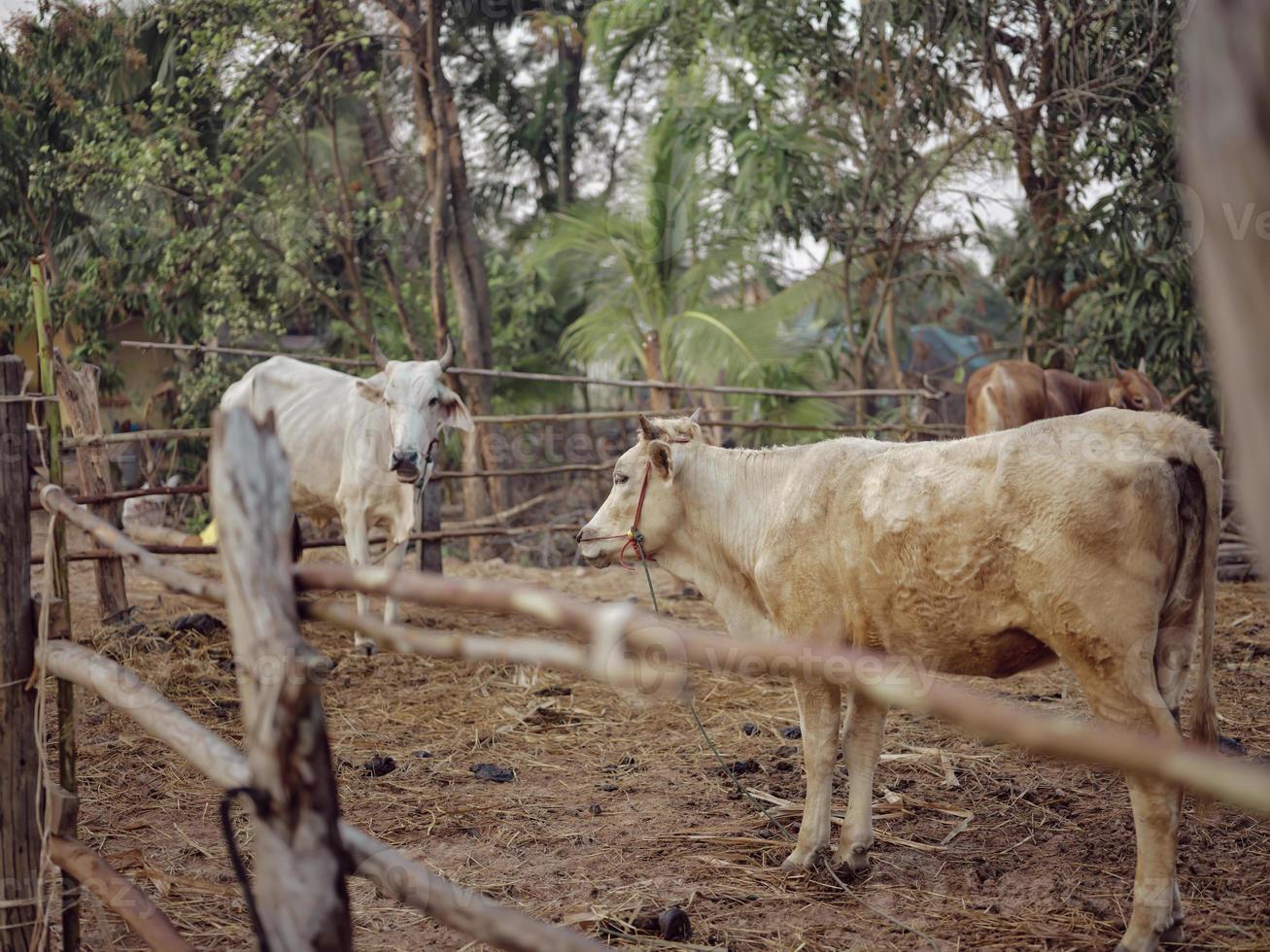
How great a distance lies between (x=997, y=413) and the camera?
7.89 m

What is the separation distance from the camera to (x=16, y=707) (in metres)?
2.70

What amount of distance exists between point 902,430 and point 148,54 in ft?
32.2

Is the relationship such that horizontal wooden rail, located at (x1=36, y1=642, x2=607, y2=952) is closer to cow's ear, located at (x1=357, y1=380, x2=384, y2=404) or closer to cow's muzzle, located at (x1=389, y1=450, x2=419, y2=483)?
cow's muzzle, located at (x1=389, y1=450, x2=419, y2=483)

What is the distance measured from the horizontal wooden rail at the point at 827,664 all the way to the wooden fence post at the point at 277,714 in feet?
0.31

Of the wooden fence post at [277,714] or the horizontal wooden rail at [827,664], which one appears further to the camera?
the wooden fence post at [277,714]

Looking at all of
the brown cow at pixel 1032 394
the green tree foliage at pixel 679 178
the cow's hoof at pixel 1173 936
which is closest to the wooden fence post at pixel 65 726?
the cow's hoof at pixel 1173 936

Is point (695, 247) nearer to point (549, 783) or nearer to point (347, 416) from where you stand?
point (347, 416)

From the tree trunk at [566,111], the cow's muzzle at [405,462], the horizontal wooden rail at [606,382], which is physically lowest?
the cow's muzzle at [405,462]

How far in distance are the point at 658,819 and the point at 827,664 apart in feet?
9.37

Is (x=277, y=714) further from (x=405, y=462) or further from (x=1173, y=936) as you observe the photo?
(x=405, y=462)

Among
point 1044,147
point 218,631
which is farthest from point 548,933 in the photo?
point 1044,147

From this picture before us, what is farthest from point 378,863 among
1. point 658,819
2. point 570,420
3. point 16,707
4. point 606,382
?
point 570,420

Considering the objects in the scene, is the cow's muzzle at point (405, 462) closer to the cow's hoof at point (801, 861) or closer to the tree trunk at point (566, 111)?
the cow's hoof at point (801, 861)

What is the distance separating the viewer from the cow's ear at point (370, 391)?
658 cm
